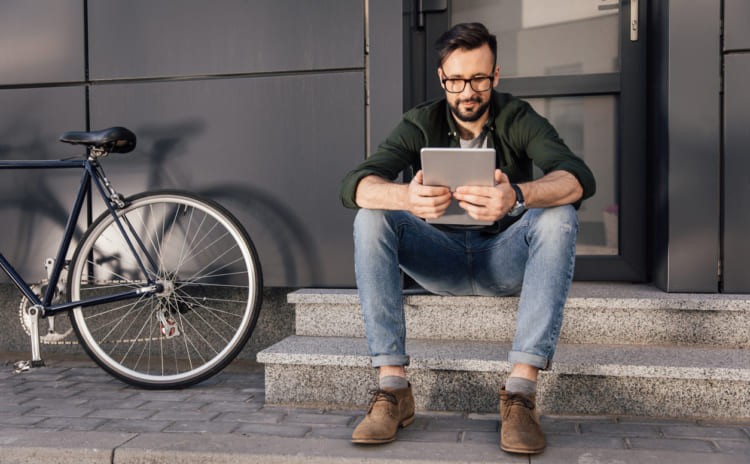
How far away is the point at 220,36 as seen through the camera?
11.7 ft

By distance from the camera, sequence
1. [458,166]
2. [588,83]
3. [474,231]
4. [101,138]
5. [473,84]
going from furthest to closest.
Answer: [588,83] → [101,138] → [474,231] → [473,84] → [458,166]

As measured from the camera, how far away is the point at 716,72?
302 cm

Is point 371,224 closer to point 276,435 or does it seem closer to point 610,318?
point 276,435

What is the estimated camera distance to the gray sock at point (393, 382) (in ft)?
7.55

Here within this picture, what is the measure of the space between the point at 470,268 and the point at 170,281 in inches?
59.2

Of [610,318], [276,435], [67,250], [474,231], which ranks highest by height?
[474,231]

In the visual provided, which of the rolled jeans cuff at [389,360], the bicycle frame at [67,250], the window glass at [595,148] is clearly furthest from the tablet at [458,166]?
the window glass at [595,148]

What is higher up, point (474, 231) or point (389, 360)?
point (474, 231)

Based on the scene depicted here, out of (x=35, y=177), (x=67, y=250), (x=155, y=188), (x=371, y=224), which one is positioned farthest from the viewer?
(x=35, y=177)

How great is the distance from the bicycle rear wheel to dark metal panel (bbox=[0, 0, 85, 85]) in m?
1.07

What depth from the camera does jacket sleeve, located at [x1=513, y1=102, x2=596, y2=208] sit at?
2.28 metres

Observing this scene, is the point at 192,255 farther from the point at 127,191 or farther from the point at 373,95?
the point at 373,95

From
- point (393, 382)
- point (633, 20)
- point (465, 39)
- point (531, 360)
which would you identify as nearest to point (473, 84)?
point (465, 39)

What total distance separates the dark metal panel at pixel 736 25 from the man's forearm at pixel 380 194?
1.92 metres
